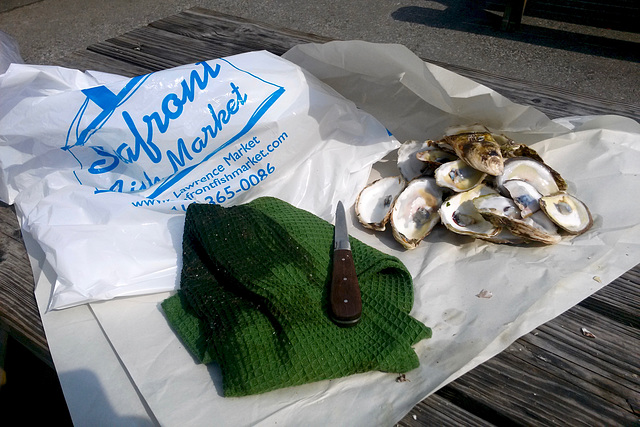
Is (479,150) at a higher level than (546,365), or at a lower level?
higher

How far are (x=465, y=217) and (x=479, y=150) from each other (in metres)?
0.14

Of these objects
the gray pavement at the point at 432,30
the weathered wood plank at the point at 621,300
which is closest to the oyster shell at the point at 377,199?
the weathered wood plank at the point at 621,300

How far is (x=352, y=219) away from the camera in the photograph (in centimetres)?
119

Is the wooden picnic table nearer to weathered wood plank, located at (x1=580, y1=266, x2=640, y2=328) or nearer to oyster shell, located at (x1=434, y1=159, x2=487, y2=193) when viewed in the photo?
weathered wood plank, located at (x1=580, y1=266, x2=640, y2=328)

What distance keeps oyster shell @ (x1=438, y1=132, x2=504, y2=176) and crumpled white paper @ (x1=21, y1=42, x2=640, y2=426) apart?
3.2 inches

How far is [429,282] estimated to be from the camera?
98 centimetres

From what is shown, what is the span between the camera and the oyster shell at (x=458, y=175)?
115 cm

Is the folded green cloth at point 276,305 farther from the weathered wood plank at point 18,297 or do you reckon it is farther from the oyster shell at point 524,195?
the oyster shell at point 524,195

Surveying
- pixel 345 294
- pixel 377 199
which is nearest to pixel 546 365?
pixel 345 294

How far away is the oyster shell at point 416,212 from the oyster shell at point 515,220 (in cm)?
10

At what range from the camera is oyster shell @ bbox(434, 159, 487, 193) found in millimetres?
1147

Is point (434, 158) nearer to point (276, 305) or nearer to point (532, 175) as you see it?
point (532, 175)

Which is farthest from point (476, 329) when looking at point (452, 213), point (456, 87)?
point (456, 87)

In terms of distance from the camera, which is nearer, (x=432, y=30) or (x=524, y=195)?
(x=524, y=195)
